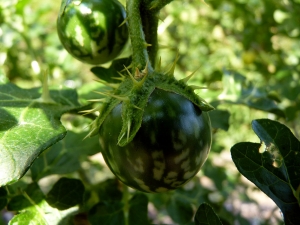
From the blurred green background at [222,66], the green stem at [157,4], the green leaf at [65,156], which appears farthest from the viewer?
the blurred green background at [222,66]

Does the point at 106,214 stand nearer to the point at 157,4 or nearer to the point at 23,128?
the point at 23,128

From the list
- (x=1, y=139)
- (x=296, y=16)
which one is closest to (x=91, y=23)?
(x=1, y=139)

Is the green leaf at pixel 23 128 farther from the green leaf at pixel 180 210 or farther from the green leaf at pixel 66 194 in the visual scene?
the green leaf at pixel 180 210

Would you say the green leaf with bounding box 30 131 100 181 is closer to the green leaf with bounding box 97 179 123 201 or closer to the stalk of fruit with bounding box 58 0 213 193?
the green leaf with bounding box 97 179 123 201

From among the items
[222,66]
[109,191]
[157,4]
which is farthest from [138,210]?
[222,66]

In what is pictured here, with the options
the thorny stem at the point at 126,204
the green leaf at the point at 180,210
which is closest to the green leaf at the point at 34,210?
the thorny stem at the point at 126,204
